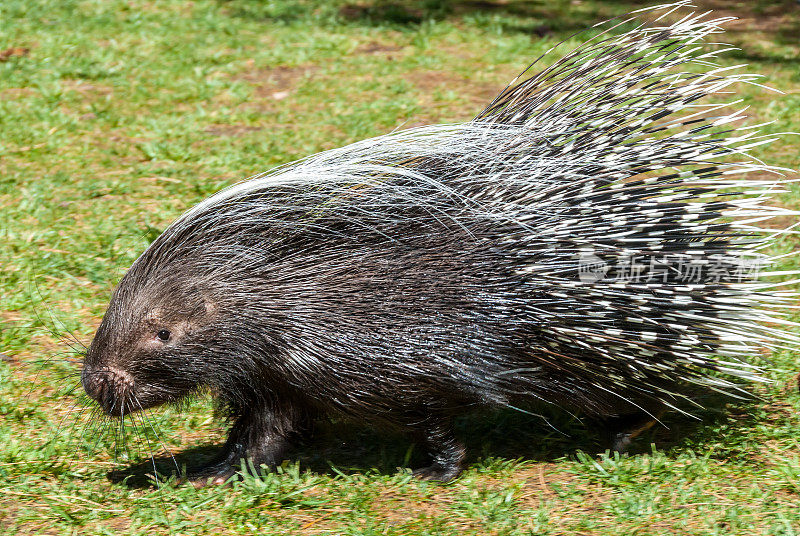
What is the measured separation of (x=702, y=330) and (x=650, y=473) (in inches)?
21.5

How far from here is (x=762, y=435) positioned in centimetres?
342

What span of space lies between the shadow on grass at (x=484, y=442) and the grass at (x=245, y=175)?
0.01 metres

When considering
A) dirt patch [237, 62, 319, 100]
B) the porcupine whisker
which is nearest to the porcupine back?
the porcupine whisker

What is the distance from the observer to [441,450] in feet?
10.6

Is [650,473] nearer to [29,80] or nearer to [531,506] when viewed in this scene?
[531,506]

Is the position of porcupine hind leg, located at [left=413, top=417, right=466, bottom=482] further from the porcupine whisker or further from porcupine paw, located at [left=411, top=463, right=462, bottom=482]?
the porcupine whisker

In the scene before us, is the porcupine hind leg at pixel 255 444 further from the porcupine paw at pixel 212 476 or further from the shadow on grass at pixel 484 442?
the shadow on grass at pixel 484 442

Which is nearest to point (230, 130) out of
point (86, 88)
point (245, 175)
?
point (245, 175)

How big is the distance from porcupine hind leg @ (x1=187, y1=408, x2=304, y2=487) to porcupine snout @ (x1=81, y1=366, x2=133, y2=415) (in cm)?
39

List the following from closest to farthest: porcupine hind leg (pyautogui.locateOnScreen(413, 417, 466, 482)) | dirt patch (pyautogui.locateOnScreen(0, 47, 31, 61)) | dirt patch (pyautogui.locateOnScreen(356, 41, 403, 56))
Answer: porcupine hind leg (pyautogui.locateOnScreen(413, 417, 466, 482)) → dirt patch (pyautogui.locateOnScreen(0, 47, 31, 61)) → dirt patch (pyautogui.locateOnScreen(356, 41, 403, 56))

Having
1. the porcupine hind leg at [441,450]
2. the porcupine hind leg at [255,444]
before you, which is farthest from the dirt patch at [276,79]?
the porcupine hind leg at [441,450]

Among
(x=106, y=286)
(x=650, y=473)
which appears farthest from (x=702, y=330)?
(x=106, y=286)

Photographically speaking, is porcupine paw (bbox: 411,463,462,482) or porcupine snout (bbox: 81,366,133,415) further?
porcupine paw (bbox: 411,463,462,482)

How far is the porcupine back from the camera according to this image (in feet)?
9.91
